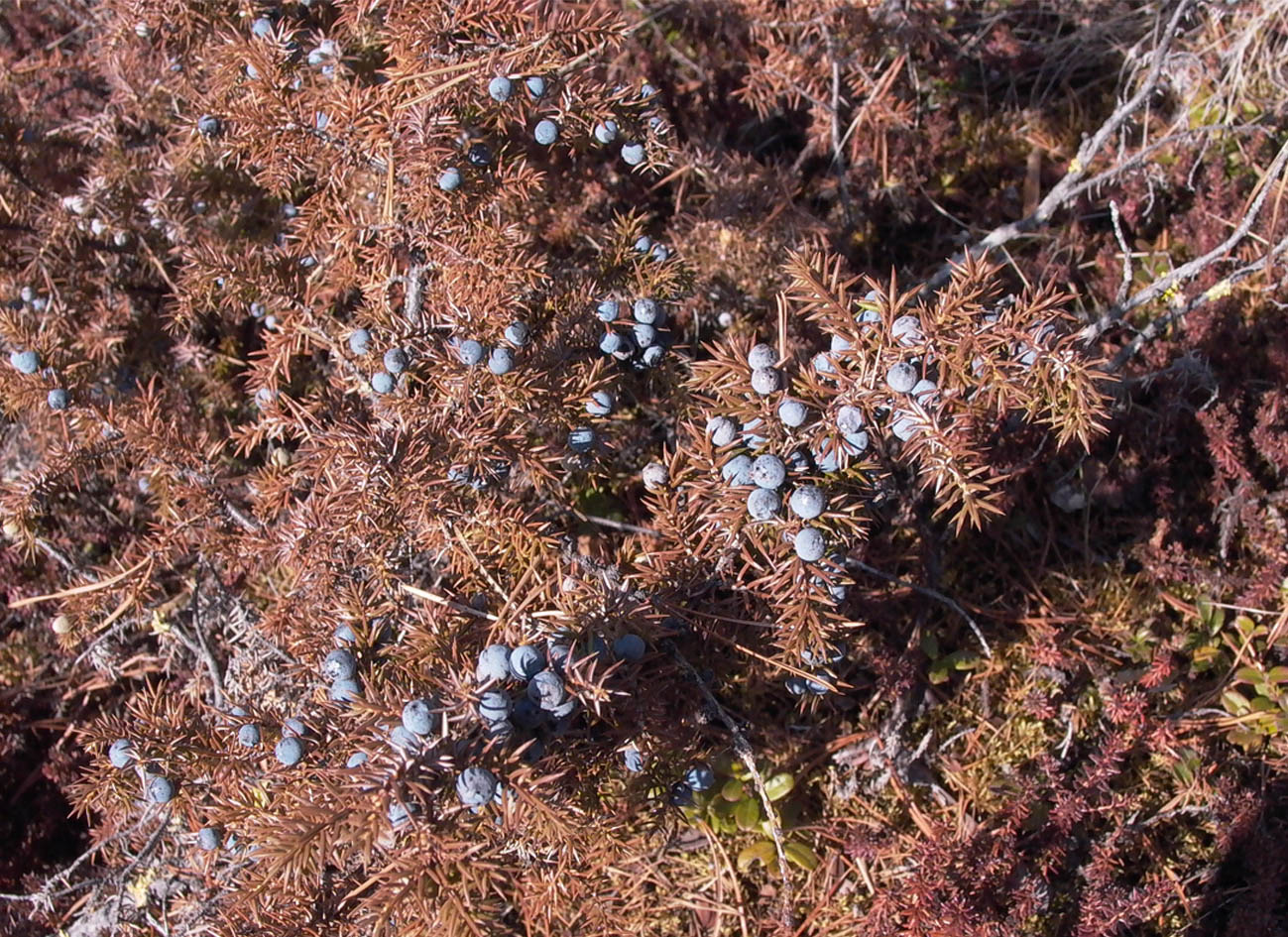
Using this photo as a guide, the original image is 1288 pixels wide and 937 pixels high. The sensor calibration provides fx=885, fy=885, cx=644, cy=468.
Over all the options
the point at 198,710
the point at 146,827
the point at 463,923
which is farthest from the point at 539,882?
the point at 146,827

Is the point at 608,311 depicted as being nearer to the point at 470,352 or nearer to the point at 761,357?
the point at 470,352

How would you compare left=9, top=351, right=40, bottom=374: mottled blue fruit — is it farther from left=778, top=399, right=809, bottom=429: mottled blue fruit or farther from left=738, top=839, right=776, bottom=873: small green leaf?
left=738, top=839, right=776, bottom=873: small green leaf

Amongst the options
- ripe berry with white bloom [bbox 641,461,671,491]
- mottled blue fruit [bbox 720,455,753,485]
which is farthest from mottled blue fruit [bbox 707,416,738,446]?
ripe berry with white bloom [bbox 641,461,671,491]

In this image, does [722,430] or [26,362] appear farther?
[26,362]

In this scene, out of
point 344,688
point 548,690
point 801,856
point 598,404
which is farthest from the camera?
point 801,856

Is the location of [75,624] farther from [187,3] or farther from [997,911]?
[997,911]

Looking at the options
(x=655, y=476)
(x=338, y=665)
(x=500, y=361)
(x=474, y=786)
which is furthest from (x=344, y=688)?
(x=655, y=476)

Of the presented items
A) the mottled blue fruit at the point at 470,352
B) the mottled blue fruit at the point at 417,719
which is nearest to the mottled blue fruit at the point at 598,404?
the mottled blue fruit at the point at 470,352

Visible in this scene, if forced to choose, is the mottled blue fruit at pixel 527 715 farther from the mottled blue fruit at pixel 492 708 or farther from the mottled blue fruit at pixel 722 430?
the mottled blue fruit at pixel 722 430
